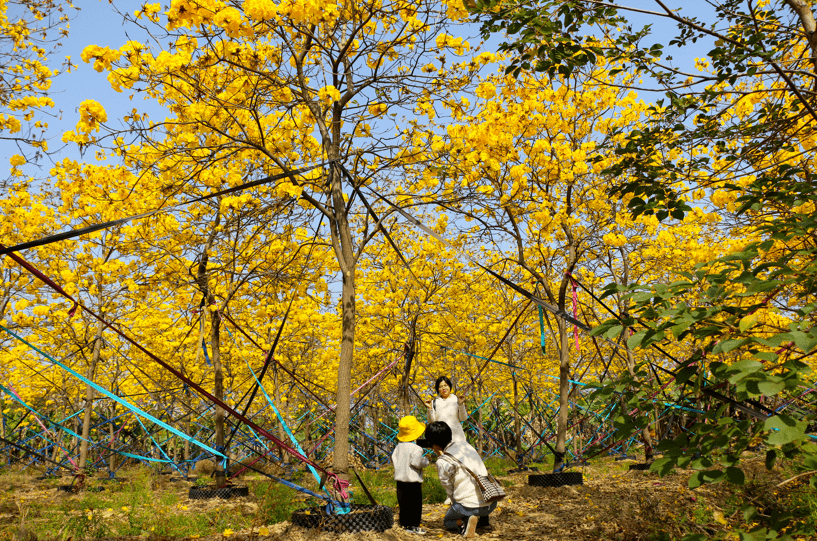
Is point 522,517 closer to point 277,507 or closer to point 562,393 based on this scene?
point 562,393

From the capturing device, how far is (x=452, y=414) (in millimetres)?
6000

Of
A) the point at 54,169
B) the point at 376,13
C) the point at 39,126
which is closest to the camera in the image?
the point at 376,13

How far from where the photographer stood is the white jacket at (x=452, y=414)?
598cm

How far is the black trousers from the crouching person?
12.1 inches

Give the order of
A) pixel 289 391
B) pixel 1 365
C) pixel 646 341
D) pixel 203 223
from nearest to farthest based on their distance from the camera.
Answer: pixel 646 341
pixel 203 223
pixel 1 365
pixel 289 391

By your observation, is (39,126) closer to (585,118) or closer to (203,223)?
(203,223)

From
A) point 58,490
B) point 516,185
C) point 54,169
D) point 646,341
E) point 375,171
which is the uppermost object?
point 54,169

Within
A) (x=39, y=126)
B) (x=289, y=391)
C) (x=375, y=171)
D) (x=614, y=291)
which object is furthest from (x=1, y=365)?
(x=614, y=291)

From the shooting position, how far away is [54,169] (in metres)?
8.77

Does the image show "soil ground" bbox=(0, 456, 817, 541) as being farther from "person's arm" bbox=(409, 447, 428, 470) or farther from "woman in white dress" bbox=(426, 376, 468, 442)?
"woman in white dress" bbox=(426, 376, 468, 442)

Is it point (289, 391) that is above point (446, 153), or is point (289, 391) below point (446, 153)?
below

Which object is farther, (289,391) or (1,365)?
(289,391)

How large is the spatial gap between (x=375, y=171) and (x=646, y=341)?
3854 millimetres

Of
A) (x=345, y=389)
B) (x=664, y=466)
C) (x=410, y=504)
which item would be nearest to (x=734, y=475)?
(x=664, y=466)
